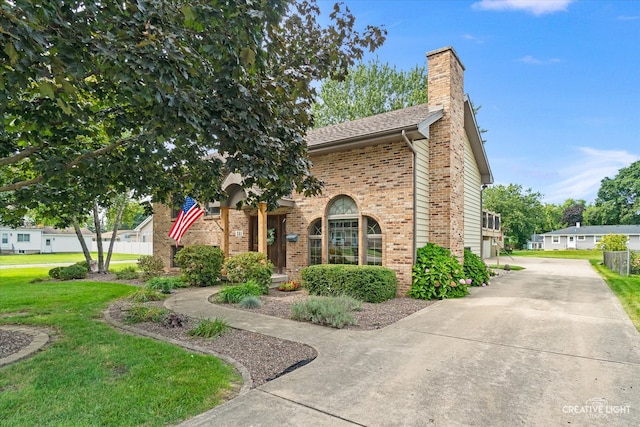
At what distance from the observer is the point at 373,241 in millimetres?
10312

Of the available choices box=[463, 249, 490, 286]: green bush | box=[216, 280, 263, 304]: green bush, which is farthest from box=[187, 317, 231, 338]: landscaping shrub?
box=[463, 249, 490, 286]: green bush

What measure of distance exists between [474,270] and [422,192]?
3.94 m

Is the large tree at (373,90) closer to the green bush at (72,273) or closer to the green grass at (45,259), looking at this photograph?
the green bush at (72,273)

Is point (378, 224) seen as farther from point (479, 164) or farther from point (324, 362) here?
point (479, 164)

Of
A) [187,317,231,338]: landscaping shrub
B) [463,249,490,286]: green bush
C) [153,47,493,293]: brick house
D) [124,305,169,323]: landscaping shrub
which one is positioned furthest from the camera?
[463,249,490,286]: green bush

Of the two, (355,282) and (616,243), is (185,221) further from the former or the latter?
(616,243)

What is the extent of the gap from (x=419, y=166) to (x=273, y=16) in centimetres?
739

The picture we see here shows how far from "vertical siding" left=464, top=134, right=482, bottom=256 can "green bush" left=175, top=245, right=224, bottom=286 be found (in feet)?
30.1

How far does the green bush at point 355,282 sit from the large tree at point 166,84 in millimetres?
3851

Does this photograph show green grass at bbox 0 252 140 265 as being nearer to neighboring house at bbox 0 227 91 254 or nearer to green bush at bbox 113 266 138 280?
neighboring house at bbox 0 227 91 254

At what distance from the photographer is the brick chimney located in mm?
10430

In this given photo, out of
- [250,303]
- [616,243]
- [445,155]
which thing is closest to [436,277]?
[445,155]

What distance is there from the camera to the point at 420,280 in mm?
9328

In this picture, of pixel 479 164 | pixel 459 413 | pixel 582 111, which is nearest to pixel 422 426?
pixel 459 413
